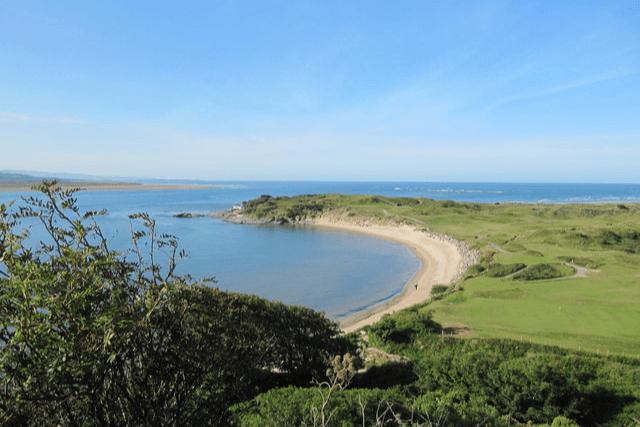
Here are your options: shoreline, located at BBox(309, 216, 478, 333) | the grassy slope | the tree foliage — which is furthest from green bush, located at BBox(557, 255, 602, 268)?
the tree foliage

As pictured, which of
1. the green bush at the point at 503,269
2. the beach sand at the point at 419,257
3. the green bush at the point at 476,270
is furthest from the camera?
the green bush at the point at 476,270

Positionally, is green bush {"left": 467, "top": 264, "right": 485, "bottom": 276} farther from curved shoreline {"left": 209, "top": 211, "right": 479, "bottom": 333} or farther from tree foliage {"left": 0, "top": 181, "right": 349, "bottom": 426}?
tree foliage {"left": 0, "top": 181, "right": 349, "bottom": 426}

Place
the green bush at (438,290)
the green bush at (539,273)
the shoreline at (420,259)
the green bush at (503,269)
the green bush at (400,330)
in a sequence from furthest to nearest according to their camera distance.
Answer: the green bush at (503,269) → the green bush at (539,273) → the green bush at (438,290) → the shoreline at (420,259) → the green bush at (400,330)

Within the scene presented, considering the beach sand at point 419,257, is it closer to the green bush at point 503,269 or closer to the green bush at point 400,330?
the green bush at point 503,269

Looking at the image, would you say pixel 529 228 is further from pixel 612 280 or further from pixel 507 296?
pixel 507 296

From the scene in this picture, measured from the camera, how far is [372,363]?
1764cm

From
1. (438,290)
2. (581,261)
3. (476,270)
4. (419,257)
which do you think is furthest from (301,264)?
(581,261)

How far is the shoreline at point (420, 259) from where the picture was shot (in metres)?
30.7

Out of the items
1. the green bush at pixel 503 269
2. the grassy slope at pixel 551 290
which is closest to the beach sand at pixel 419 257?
the grassy slope at pixel 551 290

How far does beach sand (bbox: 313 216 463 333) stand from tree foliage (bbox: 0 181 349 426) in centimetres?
2021

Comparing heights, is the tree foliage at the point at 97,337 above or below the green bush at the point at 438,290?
above

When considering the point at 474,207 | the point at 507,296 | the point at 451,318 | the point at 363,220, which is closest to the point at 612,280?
the point at 507,296

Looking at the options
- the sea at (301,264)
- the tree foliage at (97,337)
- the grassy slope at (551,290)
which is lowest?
the sea at (301,264)

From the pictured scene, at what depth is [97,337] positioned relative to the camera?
14.9 feet
